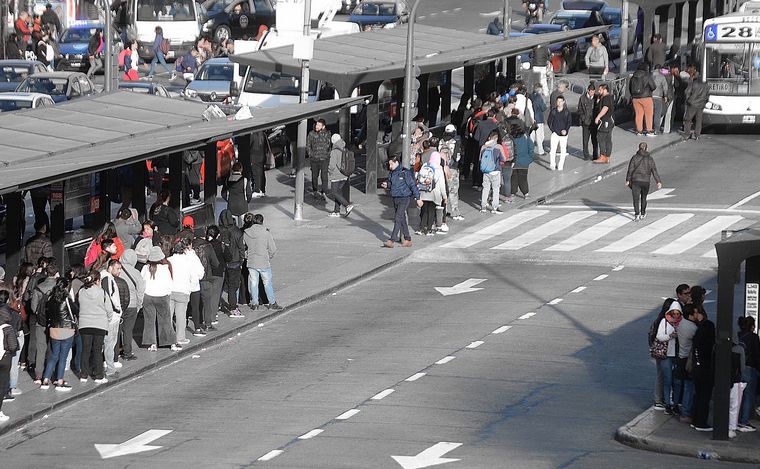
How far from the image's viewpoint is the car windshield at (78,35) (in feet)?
177

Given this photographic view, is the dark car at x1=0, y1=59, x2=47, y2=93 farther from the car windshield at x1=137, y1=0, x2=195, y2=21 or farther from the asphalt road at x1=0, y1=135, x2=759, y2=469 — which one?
the asphalt road at x1=0, y1=135, x2=759, y2=469

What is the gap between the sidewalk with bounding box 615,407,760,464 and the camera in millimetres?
17969

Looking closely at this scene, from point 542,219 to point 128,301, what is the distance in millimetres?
12900

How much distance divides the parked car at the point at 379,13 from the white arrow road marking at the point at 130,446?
4190 cm

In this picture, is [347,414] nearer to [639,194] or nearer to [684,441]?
[684,441]

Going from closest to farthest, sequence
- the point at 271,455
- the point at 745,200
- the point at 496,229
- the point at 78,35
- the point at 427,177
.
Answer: the point at 271,455
the point at 427,177
the point at 496,229
the point at 745,200
the point at 78,35

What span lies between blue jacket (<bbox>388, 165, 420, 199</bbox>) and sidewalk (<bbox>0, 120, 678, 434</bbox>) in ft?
3.54

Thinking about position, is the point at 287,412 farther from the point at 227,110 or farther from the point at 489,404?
the point at 227,110

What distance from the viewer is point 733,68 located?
42.2 meters

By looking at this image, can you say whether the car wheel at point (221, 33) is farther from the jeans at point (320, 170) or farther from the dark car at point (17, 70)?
the jeans at point (320, 170)

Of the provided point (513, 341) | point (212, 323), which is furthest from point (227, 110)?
point (513, 341)

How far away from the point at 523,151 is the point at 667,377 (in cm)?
1460

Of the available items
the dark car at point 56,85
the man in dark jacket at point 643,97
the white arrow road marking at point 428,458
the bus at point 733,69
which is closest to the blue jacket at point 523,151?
the man in dark jacket at point 643,97

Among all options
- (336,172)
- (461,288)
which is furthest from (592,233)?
(336,172)
